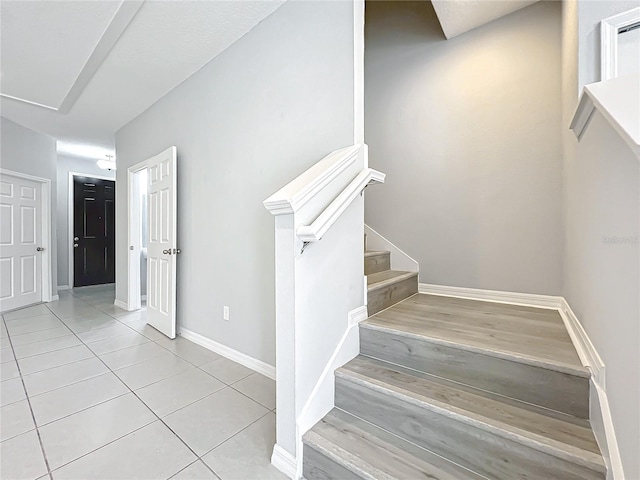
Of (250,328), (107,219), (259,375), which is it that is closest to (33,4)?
(250,328)

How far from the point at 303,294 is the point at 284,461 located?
769mm

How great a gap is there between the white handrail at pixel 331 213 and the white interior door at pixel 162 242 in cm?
213

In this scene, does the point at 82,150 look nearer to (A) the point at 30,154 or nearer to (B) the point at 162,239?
(A) the point at 30,154

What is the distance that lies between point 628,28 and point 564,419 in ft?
5.81

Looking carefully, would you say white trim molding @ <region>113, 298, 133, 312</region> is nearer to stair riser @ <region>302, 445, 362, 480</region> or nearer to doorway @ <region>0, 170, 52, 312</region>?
doorway @ <region>0, 170, 52, 312</region>

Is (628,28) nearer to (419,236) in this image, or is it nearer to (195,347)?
(419,236)

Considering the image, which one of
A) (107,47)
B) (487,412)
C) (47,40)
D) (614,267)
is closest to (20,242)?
(47,40)

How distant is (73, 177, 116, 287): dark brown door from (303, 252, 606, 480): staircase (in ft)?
21.7

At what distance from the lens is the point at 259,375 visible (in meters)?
2.15

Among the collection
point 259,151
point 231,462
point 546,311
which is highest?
point 259,151

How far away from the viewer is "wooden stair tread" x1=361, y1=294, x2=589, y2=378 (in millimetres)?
1237

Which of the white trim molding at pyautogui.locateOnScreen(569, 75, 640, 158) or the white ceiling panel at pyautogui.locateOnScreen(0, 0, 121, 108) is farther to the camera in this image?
the white ceiling panel at pyautogui.locateOnScreen(0, 0, 121, 108)

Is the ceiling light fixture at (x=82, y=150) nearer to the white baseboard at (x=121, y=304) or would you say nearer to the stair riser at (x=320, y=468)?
the white baseboard at (x=121, y=304)

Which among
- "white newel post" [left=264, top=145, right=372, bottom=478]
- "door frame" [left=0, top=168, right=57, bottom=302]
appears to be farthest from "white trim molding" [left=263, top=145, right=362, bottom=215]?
"door frame" [left=0, top=168, right=57, bottom=302]
